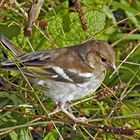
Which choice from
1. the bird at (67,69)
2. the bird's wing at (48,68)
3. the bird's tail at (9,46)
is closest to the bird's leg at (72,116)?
the bird at (67,69)

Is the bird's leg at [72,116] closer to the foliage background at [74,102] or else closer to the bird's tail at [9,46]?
the foliage background at [74,102]

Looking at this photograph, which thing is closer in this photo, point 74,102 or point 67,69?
point 67,69

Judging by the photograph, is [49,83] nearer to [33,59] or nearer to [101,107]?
[33,59]

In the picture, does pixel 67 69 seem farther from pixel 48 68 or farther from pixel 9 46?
pixel 9 46

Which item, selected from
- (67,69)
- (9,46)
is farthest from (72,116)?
(9,46)

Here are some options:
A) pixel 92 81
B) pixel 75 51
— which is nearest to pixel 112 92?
pixel 92 81
